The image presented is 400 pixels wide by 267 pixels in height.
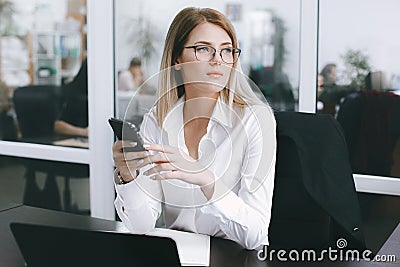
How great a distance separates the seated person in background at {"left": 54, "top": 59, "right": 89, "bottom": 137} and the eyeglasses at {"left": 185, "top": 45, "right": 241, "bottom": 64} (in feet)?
4.74

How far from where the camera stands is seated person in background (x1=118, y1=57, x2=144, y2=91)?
291cm

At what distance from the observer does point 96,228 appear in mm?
1711

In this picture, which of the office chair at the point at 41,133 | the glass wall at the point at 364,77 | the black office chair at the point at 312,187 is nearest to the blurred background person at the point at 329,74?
the glass wall at the point at 364,77

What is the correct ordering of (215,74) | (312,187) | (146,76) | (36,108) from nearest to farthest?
(215,74)
(312,187)
(146,76)
(36,108)

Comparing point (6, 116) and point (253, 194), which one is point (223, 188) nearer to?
point (253, 194)

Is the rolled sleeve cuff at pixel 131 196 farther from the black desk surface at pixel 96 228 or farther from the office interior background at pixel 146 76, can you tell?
the office interior background at pixel 146 76

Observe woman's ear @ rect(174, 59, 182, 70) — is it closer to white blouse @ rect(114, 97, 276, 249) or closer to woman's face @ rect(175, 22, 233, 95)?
woman's face @ rect(175, 22, 233, 95)

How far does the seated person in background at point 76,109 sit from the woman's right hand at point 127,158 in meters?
1.50

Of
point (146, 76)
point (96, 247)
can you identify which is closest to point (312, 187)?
point (96, 247)

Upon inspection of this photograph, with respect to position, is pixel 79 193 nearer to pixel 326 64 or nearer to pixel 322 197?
pixel 326 64

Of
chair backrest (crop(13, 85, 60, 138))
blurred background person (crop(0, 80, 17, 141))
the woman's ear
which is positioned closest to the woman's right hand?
the woman's ear

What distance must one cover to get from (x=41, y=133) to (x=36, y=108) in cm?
14

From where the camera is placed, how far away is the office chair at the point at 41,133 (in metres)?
3.16

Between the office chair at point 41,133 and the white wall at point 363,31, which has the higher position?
the white wall at point 363,31
